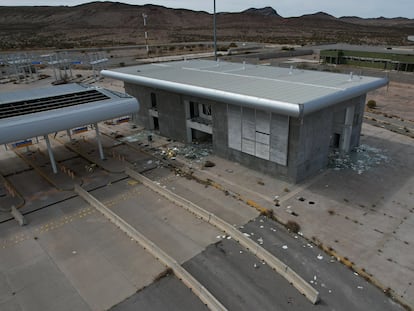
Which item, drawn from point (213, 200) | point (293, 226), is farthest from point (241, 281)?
point (213, 200)

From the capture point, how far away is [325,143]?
735 inches

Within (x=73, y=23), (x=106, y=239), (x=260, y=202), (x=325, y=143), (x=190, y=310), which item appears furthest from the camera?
(x=73, y=23)

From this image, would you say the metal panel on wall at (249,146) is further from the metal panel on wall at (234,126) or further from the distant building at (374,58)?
the distant building at (374,58)

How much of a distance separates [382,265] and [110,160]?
16506 mm

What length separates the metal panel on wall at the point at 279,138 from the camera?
669 inches

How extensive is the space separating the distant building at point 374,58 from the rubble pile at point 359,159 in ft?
113

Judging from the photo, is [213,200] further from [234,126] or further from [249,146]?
[234,126]

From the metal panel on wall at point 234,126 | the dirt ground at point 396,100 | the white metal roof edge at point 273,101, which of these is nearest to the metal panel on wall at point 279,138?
the white metal roof edge at point 273,101

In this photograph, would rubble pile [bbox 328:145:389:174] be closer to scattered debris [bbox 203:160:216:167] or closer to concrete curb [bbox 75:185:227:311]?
scattered debris [bbox 203:160:216:167]

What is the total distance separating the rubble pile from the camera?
19.5 metres

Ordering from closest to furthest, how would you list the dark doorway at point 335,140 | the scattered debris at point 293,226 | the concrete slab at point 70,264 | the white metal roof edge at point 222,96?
the concrete slab at point 70,264
the scattered debris at point 293,226
the white metal roof edge at point 222,96
the dark doorway at point 335,140

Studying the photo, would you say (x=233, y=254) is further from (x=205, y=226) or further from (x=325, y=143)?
(x=325, y=143)

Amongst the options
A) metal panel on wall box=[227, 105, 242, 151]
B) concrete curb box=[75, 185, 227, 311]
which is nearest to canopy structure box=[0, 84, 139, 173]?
concrete curb box=[75, 185, 227, 311]

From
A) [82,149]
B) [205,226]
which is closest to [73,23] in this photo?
[82,149]
